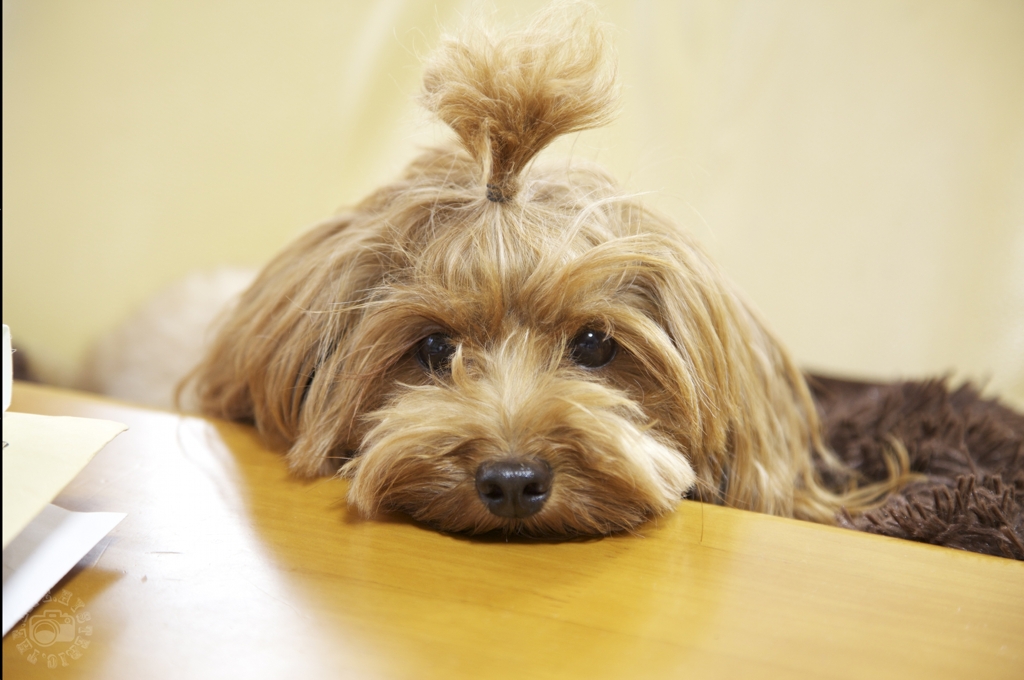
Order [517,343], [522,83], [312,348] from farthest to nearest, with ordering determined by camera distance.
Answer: [312,348]
[517,343]
[522,83]

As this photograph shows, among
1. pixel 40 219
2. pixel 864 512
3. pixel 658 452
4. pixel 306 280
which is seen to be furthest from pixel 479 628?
pixel 40 219

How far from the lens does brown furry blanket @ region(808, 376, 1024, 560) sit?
1176 millimetres

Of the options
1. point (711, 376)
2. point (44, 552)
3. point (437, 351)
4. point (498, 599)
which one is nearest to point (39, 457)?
point (44, 552)

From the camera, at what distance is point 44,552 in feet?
2.67

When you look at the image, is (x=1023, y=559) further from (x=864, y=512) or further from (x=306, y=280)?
(x=306, y=280)

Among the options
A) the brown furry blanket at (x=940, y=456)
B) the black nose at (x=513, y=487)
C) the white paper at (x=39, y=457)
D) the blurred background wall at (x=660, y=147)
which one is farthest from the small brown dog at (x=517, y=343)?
the blurred background wall at (x=660, y=147)

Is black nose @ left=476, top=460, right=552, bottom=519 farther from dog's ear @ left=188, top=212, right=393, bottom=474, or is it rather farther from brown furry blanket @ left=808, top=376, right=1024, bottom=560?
brown furry blanket @ left=808, top=376, right=1024, bottom=560

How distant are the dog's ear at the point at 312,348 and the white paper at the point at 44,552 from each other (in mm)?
370

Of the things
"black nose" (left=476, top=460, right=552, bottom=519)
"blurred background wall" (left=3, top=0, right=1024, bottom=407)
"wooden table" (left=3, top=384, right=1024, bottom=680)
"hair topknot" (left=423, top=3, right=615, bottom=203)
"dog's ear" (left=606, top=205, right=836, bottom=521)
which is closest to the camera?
"wooden table" (left=3, top=384, right=1024, bottom=680)

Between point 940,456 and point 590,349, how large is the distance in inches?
36.1

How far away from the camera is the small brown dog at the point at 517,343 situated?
3.49 ft

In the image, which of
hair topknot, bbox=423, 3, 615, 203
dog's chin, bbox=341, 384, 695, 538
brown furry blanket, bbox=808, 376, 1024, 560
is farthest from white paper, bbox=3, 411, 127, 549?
brown furry blanket, bbox=808, 376, 1024, 560

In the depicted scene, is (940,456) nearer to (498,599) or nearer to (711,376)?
(711,376)

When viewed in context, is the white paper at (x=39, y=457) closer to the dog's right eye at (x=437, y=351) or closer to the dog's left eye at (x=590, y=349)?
the dog's right eye at (x=437, y=351)
